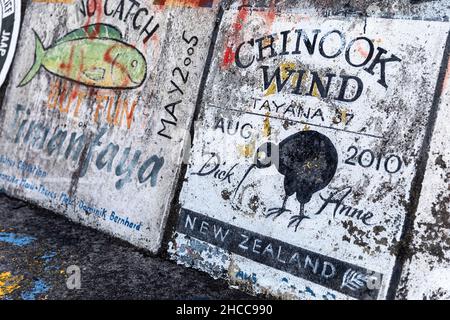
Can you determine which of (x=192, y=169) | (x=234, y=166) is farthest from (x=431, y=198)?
(x=192, y=169)

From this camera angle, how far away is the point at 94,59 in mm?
3398

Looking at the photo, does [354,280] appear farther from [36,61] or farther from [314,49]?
[36,61]

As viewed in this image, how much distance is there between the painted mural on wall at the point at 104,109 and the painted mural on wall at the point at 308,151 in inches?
7.6

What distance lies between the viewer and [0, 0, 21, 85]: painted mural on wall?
3.94 m

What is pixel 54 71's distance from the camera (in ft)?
11.9

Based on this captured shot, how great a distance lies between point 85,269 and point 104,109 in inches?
44.8

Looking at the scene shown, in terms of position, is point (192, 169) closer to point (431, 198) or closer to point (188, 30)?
point (188, 30)

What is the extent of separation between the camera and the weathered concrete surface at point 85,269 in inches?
97.4

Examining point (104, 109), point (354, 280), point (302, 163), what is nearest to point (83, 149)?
point (104, 109)

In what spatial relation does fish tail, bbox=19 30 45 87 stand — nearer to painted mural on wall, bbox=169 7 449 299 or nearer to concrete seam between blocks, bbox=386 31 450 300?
painted mural on wall, bbox=169 7 449 299

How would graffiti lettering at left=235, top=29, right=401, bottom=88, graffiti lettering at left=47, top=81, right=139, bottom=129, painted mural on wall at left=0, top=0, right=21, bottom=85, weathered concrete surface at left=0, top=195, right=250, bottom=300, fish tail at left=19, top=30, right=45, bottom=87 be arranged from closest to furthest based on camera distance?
graffiti lettering at left=235, top=29, right=401, bottom=88, weathered concrete surface at left=0, top=195, right=250, bottom=300, graffiti lettering at left=47, top=81, right=139, bottom=129, fish tail at left=19, top=30, right=45, bottom=87, painted mural on wall at left=0, top=0, right=21, bottom=85

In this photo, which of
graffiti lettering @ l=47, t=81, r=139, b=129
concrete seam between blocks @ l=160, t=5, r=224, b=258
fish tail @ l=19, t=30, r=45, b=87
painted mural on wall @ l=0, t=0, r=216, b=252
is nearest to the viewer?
concrete seam between blocks @ l=160, t=5, r=224, b=258

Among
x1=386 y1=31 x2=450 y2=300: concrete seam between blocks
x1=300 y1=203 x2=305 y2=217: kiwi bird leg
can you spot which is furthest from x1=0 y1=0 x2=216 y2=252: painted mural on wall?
x1=386 y1=31 x2=450 y2=300: concrete seam between blocks

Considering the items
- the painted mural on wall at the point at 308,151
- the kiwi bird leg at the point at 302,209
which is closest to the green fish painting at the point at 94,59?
the painted mural on wall at the point at 308,151
